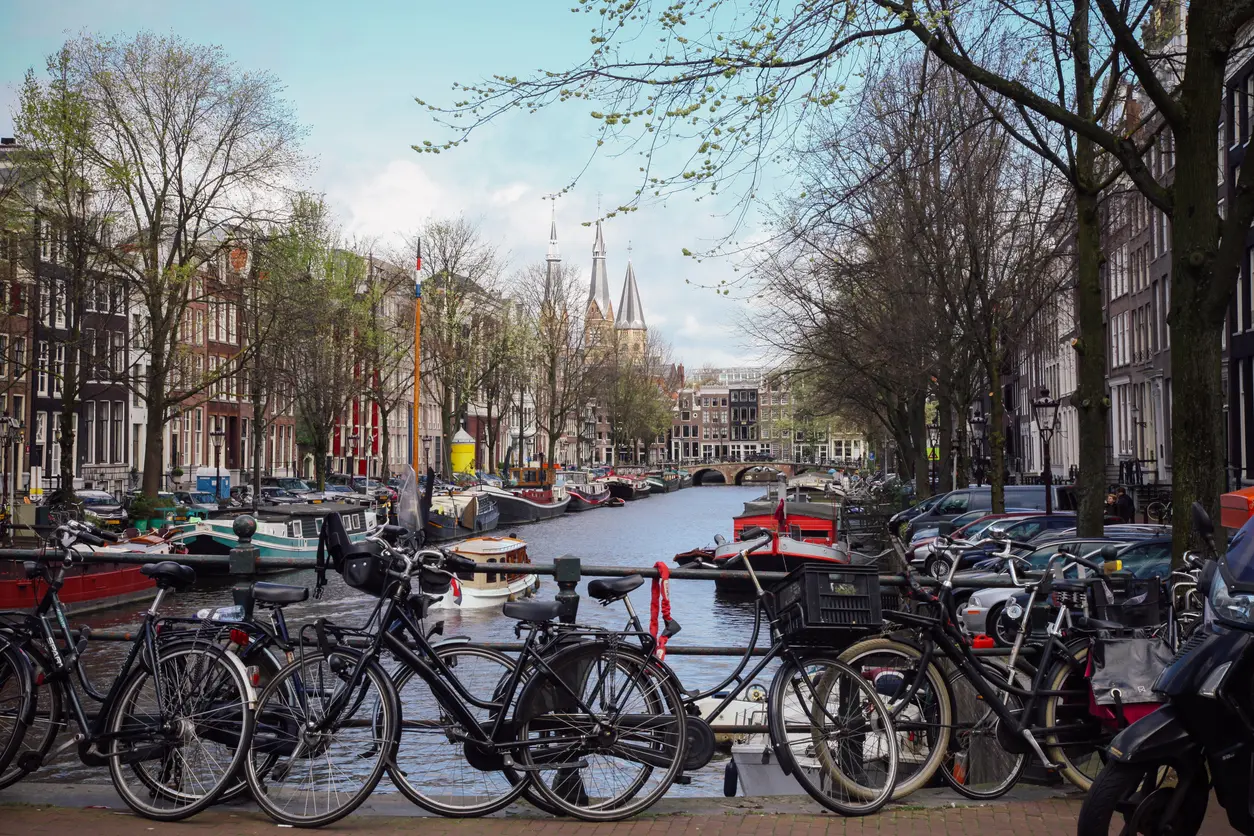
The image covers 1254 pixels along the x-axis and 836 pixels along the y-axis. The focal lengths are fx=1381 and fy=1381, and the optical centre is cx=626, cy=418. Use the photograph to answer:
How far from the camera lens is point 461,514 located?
54844 millimetres

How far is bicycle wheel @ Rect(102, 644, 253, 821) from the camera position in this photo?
251 inches

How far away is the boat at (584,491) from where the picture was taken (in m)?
86.9

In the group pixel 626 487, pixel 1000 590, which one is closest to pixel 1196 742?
pixel 1000 590

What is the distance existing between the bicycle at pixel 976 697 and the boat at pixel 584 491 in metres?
77.5

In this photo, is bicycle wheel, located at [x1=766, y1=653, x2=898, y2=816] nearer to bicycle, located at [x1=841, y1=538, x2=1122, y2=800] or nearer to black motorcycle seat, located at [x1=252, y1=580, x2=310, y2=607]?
bicycle, located at [x1=841, y1=538, x2=1122, y2=800]

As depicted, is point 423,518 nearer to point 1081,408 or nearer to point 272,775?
point 272,775

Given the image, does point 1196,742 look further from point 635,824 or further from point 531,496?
point 531,496

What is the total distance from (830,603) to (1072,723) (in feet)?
4.74

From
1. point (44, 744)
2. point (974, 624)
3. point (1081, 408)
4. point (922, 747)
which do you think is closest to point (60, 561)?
point (44, 744)

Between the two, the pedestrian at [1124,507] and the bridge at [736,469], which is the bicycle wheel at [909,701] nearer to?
the pedestrian at [1124,507]

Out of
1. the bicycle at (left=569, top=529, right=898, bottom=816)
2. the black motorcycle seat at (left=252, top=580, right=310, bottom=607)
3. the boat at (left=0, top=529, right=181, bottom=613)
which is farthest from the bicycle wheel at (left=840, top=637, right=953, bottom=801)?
the boat at (left=0, top=529, right=181, bottom=613)

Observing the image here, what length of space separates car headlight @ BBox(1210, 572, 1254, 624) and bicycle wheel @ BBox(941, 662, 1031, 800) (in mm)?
2055

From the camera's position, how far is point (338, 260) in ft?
200

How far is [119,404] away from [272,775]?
60.8m
